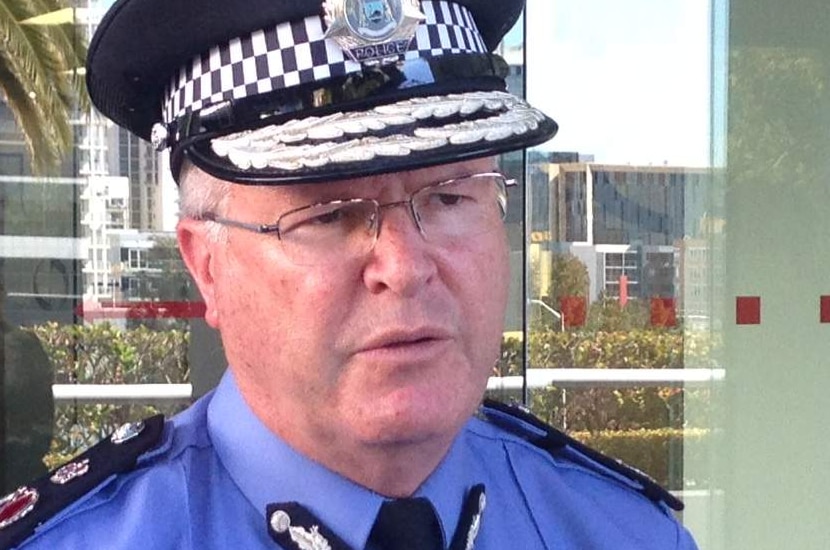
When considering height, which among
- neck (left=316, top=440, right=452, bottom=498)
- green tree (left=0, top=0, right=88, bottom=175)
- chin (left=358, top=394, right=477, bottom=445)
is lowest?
neck (left=316, top=440, right=452, bottom=498)

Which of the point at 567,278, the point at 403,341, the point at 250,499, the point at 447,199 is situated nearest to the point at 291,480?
the point at 250,499

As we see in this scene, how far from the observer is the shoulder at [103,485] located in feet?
3.15

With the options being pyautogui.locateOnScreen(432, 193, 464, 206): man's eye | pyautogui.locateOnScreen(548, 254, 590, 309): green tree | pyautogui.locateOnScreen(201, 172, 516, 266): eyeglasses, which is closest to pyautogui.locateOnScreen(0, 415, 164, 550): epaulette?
pyautogui.locateOnScreen(201, 172, 516, 266): eyeglasses

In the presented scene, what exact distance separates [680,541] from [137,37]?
2.55ft

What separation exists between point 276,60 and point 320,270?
20 centimetres

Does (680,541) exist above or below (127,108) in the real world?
below

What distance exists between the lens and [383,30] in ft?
3.04

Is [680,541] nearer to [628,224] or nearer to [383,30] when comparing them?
[383,30]

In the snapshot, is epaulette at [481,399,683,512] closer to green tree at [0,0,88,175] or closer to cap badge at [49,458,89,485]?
cap badge at [49,458,89,485]

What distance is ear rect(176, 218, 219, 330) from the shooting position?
3.17 feet

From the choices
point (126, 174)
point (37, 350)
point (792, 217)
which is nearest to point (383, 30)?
point (126, 174)

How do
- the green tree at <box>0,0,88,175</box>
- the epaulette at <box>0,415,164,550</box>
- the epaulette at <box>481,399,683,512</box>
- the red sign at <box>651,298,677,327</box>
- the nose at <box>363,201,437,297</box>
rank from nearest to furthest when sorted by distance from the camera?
the nose at <box>363,201,437,297</box> → the epaulette at <box>0,415,164,550</box> → the epaulette at <box>481,399,683,512</box> → the green tree at <box>0,0,88,175</box> → the red sign at <box>651,298,677,327</box>

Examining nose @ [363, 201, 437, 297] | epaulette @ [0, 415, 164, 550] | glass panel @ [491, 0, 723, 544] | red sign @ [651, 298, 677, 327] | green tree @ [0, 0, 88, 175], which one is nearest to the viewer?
nose @ [363, 201, 437, 297]

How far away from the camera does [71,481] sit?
100 cm
